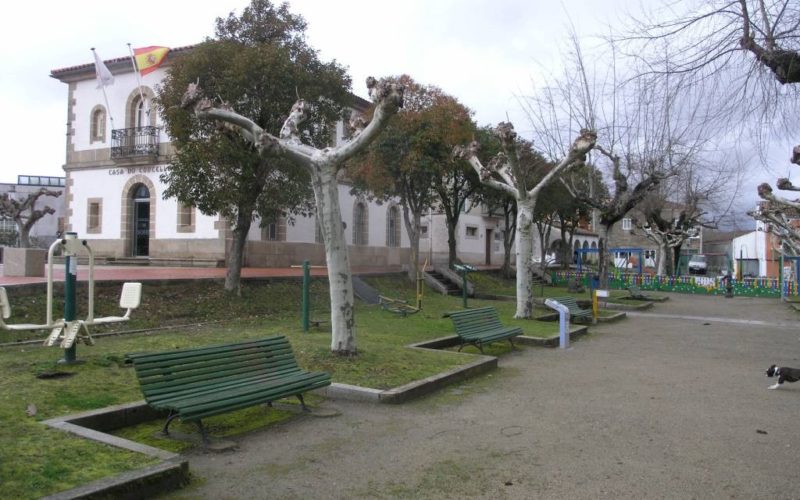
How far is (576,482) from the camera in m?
4.44

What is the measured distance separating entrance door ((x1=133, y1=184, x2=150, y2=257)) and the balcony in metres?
1.37

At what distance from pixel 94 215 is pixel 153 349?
62.6ft

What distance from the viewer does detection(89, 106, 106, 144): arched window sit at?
83.0ft

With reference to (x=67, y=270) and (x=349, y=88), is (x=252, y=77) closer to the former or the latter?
(x=349, y=88)

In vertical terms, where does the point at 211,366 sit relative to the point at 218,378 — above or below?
above

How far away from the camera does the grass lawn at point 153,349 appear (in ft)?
13.9

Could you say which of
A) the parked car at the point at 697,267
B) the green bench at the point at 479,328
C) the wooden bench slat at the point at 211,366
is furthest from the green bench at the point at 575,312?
the parked car at the point at 697,267

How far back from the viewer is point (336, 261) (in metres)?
8.27

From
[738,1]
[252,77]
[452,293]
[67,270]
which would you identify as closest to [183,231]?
[452,293]

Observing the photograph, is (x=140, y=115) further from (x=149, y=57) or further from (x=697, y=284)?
(x=697, y=284)

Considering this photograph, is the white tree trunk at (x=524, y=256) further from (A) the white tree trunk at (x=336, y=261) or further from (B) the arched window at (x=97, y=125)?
(B) the arched window at (x=97, y=125)

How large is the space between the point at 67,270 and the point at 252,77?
22.5 ft

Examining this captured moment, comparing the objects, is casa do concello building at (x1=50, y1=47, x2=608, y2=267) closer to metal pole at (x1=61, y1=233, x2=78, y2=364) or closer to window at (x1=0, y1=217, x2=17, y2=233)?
metal pole at (x1=61, y1=233, x2=78, y2=364)

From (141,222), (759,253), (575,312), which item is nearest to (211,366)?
(575,312)
